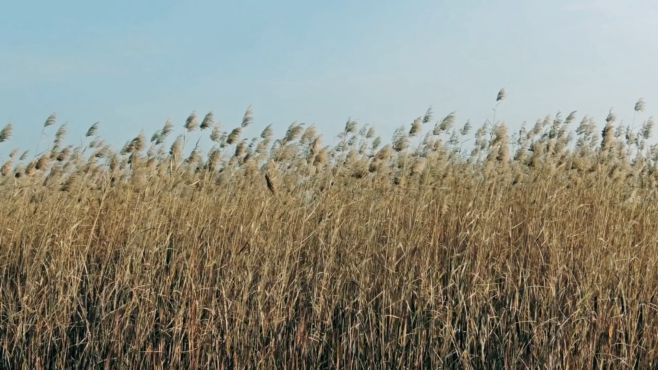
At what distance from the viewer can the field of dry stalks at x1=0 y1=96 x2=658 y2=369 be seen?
4.30 metres

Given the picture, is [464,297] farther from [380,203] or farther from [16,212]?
[16,212]

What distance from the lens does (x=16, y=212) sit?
612 centimetres

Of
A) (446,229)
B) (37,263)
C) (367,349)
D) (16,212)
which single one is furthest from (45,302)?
(446,229)

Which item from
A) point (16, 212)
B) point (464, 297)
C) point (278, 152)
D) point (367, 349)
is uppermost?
point (278, 152)

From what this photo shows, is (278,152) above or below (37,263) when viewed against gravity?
above

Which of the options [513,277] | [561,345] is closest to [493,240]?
[513,277]

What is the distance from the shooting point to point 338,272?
470 centimetres

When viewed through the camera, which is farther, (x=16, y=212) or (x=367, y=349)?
(x=16, y=212)

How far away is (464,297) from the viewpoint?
14.6ft

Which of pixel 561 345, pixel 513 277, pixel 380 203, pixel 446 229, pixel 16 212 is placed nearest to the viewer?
pixel 561 345

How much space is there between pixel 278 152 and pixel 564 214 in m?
2.30

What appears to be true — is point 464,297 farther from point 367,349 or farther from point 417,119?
point 417,119

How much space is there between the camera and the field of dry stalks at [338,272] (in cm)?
430

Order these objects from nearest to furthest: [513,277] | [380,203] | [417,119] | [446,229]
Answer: [513,277]
[446,229]
[380,203]
[417,119]
